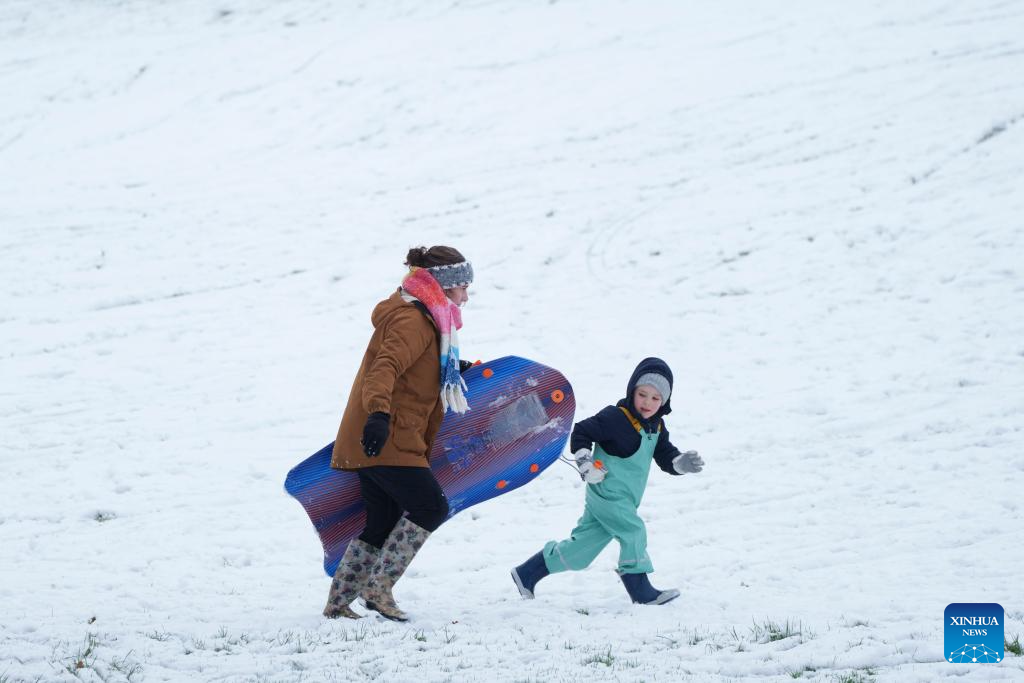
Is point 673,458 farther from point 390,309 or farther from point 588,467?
point 390,309

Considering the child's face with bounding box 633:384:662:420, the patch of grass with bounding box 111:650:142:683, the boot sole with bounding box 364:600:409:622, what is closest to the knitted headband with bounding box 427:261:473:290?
the child's face with bounding box 633:384:662:420

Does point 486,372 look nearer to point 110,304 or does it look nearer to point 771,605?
point 771,605

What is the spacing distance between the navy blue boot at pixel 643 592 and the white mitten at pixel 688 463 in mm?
669

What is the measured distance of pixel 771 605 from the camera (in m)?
5.77

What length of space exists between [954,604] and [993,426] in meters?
3.76

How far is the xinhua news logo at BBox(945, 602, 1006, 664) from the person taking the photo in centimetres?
439

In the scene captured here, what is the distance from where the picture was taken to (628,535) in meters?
5.62

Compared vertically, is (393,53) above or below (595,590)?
above

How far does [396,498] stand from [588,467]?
44.4 inches

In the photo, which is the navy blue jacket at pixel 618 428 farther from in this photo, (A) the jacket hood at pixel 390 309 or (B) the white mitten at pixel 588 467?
(A) the jacket hood at pixel 390 309

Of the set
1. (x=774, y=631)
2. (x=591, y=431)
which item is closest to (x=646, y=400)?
(x=591, y=431)

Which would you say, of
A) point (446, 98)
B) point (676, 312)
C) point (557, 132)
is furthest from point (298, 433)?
point (446, 98)

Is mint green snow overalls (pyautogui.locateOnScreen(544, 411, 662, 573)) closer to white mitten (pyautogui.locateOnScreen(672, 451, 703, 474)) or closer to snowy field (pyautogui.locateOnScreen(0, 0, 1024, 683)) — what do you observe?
white mitten (pyautogui.locateOnScreen(672, 451, 703, 474))

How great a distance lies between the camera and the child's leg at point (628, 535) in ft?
18.4
